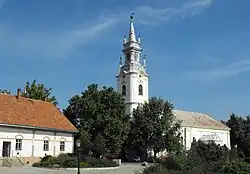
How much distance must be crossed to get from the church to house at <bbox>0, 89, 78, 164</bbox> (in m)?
23.6

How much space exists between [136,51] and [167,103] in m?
17.1

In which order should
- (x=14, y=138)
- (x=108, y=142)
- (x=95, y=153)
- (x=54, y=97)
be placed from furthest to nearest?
(x=54, y=97)
(x=108, y=142)
(x=95, y=153)
(x=14, y=138)

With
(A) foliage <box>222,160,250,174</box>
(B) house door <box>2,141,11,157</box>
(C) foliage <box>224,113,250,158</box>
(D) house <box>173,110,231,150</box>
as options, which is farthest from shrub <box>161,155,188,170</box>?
(C) foliage <box>224,113,250,158</box>

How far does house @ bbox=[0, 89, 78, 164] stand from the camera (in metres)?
40.6

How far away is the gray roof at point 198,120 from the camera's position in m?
79.4

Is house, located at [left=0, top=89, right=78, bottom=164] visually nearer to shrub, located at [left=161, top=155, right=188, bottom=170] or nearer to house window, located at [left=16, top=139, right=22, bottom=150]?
house window, located at [left=16, top=139, right=22, bottom=150]

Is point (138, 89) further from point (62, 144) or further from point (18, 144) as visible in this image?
point (18, 144)

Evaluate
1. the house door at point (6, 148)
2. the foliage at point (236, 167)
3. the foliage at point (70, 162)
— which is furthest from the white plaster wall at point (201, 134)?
the foliage at point (236, 167)

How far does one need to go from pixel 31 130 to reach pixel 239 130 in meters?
55.3

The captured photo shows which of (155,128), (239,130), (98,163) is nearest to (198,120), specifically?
(239,130)

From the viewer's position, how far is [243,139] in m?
81.4

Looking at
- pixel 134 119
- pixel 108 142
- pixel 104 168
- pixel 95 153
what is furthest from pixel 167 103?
pixel 104 168

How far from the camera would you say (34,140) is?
43.0 metres

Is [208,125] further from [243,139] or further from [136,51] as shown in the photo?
[136,51]
